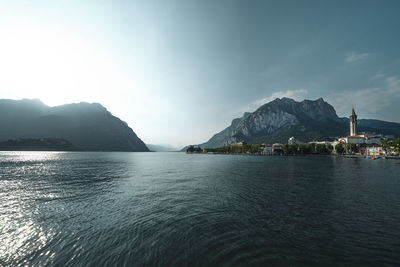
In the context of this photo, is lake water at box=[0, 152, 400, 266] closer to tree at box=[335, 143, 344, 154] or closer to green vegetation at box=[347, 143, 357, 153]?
tree at box=[335, 143, 344, 154]

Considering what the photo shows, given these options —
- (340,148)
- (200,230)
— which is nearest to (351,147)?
(340,148)

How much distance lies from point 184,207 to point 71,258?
1098 centimetres

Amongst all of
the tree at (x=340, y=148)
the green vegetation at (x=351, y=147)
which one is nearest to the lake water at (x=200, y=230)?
the tree at (x=340, y=148)

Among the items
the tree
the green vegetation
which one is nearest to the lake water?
the tree

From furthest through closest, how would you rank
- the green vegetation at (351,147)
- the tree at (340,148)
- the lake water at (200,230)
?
the green vegetation at (351,147)
the tree at (340,148)
the lake water at (200,230)

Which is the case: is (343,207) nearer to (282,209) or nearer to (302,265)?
(282,209)

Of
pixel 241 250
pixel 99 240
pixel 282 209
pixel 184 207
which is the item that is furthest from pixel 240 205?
pixel 99 240

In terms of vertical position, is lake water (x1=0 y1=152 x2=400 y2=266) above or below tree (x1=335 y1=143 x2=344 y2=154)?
below

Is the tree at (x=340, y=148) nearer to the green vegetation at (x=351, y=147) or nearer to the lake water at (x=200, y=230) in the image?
the green vegetation at (x=351, y=147)

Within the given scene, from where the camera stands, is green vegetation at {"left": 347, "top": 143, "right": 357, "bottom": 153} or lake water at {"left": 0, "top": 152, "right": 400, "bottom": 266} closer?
lake water at {"left": 0, "top": 152, "right": 400, "bottom": 266}

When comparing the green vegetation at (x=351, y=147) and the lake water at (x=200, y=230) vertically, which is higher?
the green vegetation at (x=351, y=147)

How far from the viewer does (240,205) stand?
19422mm

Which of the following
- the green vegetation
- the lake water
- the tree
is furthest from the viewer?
the green vegetation

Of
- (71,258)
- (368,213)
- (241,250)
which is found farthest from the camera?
(368,213)
